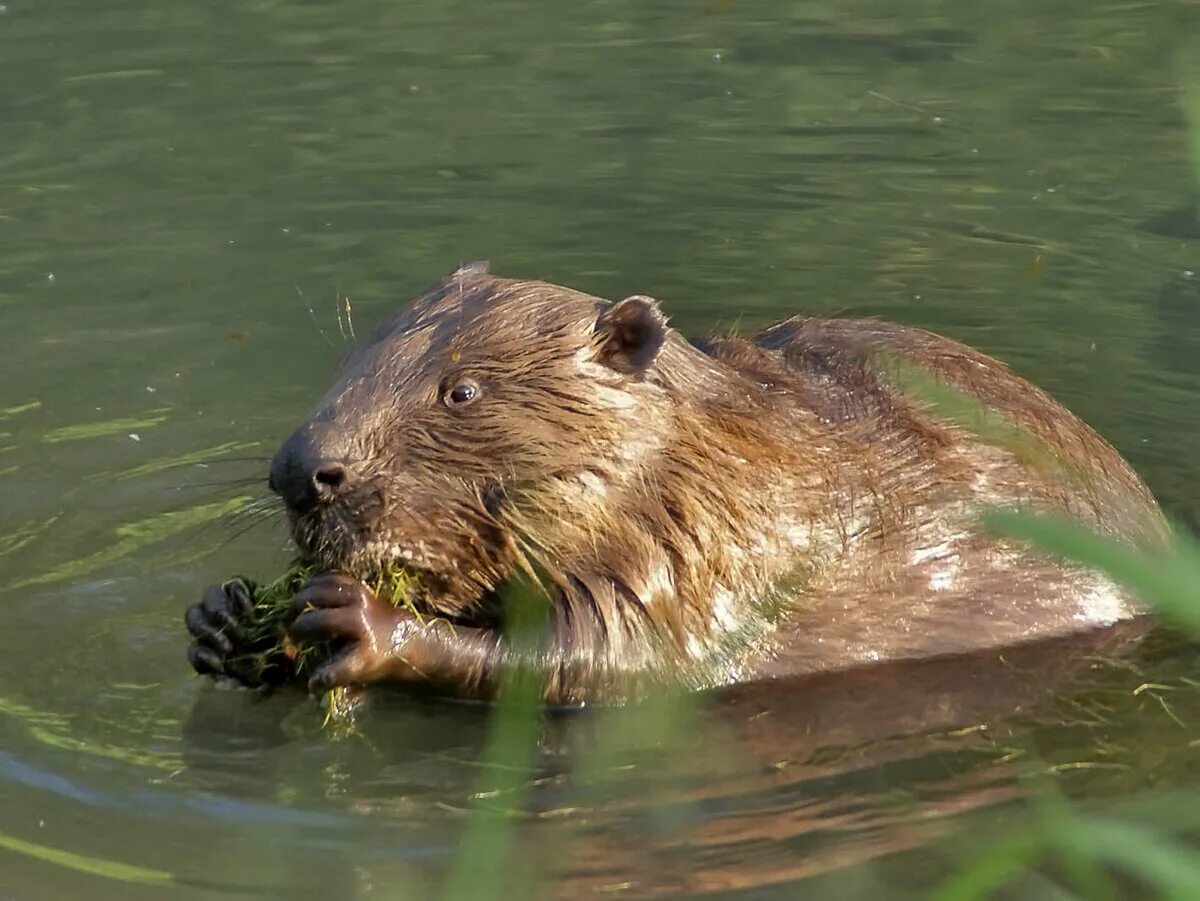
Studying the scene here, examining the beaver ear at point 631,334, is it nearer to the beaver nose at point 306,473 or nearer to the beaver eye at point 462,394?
the beaver eye at point 462,394

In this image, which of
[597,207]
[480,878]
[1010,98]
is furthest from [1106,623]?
[1010,98]

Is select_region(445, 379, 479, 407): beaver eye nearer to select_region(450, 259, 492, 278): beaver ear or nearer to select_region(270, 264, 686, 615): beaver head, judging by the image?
select_region(270, 264, 686, 615): beaver head

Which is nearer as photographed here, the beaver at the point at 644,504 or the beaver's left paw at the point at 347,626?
the beaver's left paw at the point at 347,626

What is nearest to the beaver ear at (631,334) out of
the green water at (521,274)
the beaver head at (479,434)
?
the beaver head at (479,434)

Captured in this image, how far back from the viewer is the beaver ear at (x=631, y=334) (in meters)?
4.93

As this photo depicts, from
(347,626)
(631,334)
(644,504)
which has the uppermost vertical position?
(631,334)

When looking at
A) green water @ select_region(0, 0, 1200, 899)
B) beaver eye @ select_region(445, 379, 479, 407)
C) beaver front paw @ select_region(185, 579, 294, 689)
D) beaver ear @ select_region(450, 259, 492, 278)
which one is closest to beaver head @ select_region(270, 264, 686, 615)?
beaver eye @ select_region(445, 379, 479, 407)

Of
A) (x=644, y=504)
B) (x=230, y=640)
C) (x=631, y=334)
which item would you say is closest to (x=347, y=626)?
(x=230, y=640)

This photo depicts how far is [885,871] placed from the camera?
423cm

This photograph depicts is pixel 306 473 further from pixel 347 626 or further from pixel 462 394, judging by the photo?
pixel 462 394

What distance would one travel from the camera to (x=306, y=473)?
14.9 feet

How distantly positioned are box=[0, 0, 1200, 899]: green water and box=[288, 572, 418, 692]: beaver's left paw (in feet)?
0.91

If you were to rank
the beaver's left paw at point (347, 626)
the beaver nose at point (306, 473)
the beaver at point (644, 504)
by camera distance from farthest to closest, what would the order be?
1. the beaver at point (644, 504)
2. the beaver's left paw at point (347, 626)
3. the beaver nose at point (306, 473)

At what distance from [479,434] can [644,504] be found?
44 cm
